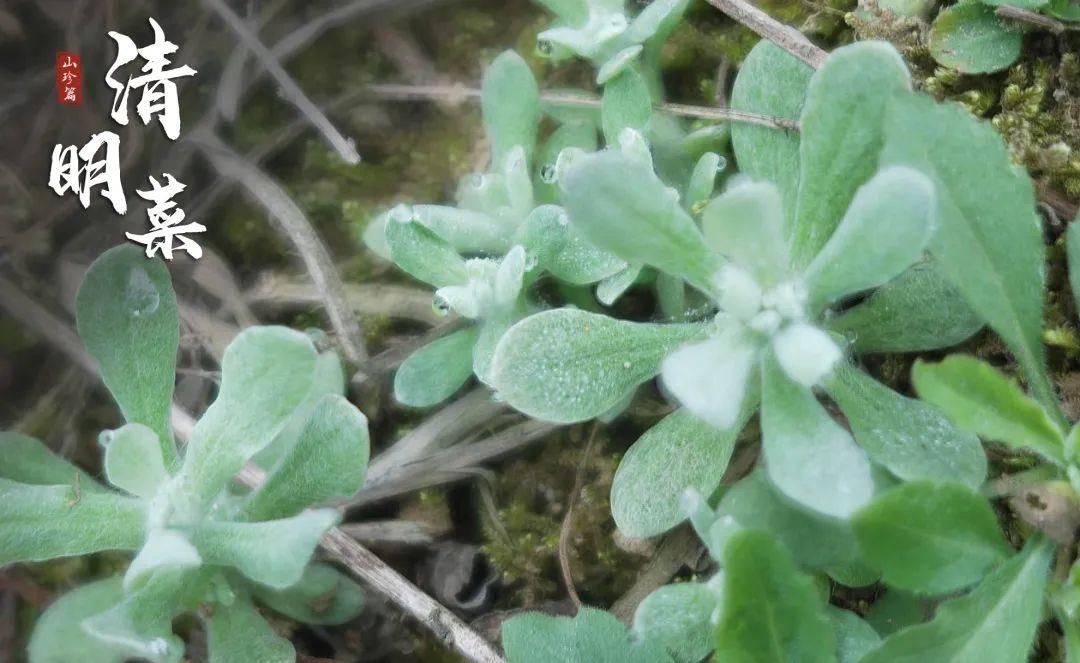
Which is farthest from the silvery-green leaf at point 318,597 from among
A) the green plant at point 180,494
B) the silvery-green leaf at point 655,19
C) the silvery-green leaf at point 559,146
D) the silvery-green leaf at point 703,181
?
the silvery-green leaf at point 655,19

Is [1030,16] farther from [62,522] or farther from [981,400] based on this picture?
[62,522]

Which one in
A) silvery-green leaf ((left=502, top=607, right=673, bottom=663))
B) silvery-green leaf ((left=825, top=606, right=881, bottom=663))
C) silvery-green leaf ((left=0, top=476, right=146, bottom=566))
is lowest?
silvery-green leaf ((left=502, top=607, right=673, bottom=663))

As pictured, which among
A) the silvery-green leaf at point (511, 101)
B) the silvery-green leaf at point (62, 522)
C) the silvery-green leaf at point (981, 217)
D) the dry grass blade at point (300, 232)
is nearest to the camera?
the silvery-green leaf at point (981, 217)

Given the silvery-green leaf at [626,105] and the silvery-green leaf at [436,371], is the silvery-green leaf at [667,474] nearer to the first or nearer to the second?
the silvery-green leaf at [436,371]

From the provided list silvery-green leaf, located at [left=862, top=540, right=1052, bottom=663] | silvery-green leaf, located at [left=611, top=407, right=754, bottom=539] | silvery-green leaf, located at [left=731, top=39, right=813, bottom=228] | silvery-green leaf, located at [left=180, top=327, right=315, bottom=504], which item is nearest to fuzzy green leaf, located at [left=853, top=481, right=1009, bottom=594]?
silvery-green leaf, located at [left=862, top=540, right=1052, bottom=663]

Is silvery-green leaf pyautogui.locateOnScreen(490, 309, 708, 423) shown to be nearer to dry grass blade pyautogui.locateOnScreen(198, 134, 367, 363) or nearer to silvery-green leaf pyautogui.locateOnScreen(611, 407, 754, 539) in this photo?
silvery-green leaf pyautogui.locateOnScreen(611, 407, 754, 539)

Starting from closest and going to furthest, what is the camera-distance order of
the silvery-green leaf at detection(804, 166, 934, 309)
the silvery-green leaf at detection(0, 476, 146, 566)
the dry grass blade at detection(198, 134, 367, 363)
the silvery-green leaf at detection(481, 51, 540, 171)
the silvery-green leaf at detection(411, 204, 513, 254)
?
the silvery-green leaf at detection(804, 166, 934, 309) < the silvery-green leaf at detection(0, 476, 146, 566) < the silvery-green leaf at detection(411, 204, 513, 254) < the silvery-green leaf at detection(481, 51, 540, 171) < the dry grass blade at detection(198, 134, 367, 363)
